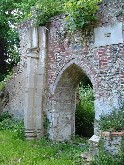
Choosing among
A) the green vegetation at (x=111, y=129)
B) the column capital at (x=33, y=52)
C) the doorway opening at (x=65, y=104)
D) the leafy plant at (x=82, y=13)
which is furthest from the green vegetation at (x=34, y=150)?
the leafy plant at (x=82, y=13)

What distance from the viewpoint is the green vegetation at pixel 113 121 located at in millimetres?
6976

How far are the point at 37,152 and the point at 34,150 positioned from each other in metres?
0.21

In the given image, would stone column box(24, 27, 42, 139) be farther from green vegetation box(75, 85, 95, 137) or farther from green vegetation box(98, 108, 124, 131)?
green vegetation box(98, 108, 124, 131)

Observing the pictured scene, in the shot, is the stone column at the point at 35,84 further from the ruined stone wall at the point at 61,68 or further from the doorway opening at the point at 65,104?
the doorway opening at the point at 65,104

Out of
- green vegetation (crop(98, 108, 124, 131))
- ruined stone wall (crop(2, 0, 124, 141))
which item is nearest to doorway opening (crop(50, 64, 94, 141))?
ruined stone wall (crop(2, 0, 124, 141))

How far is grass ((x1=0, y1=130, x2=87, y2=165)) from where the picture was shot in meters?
7.91

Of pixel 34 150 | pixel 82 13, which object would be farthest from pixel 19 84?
pixel 82 13

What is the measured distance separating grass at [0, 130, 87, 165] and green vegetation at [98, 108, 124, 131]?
94cm

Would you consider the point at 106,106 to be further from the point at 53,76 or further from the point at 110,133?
the point at 53,76

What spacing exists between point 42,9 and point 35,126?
10.7 ft

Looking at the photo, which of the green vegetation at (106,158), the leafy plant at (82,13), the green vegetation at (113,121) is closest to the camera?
the green vegetation at (106,158)

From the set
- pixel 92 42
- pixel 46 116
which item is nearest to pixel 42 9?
pixel 92 42

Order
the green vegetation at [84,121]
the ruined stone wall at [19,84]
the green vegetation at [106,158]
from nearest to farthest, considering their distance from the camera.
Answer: the green vegetation at [106,158]
the ruined stone wall at [19,84]
the green vegetation at [84,121]

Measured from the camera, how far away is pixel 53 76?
9930mm
